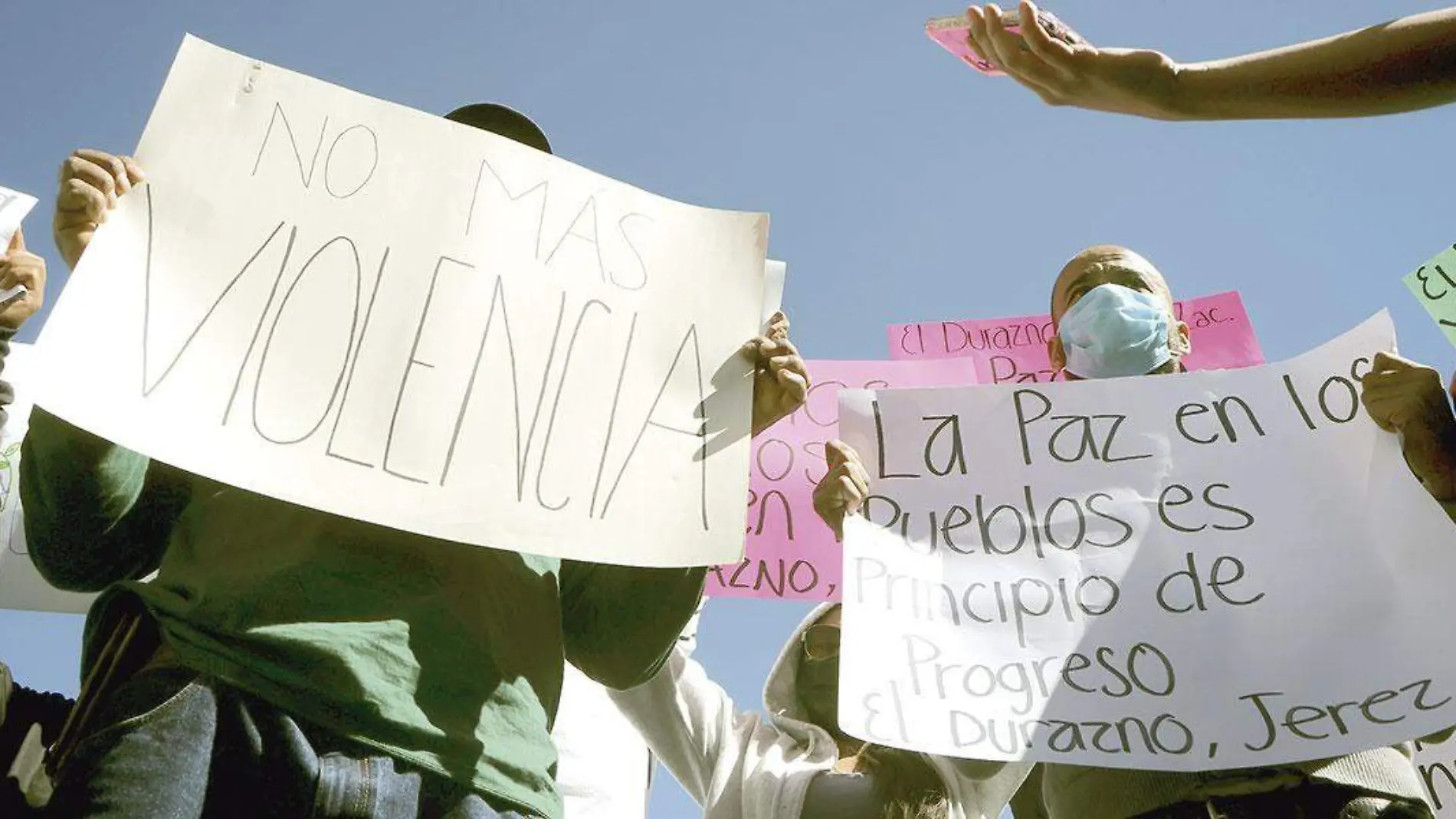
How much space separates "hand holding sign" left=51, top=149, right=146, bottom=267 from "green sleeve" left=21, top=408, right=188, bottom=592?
0.74 feet

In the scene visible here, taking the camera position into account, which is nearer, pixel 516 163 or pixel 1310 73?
pixel 1310 73

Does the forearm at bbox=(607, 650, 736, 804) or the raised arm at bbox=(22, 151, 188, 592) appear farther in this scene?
the forearm at bbox=(607, 650, 736, 804)

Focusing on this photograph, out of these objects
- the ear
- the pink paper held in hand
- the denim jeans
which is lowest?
the denim jeans

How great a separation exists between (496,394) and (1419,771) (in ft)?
7.60

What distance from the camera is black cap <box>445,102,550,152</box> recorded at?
2.19 metres

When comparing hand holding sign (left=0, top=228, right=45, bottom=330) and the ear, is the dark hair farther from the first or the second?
hand holding sign (left=0, top=228, right=45, bottom=330)

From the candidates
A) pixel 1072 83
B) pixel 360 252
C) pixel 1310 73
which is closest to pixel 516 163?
pixel 360 252

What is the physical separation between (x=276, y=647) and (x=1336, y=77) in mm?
1615

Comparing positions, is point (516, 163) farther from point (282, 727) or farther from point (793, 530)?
point (793, 530)

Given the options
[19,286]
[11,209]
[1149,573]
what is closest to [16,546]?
[11,209]

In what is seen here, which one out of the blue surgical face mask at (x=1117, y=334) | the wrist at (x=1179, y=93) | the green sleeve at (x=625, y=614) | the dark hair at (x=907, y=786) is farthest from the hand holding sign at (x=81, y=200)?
the blue surgical face mask at (x=1117, y=334)

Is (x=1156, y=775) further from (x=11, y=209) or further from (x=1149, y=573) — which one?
(x=11, y=209)

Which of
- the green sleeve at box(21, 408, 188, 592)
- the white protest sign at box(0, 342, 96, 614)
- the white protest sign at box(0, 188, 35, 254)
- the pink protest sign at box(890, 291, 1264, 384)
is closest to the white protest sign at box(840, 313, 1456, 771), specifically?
the green sleeve at box(21, 408, 188, 592)

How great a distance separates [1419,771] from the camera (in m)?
2.80
